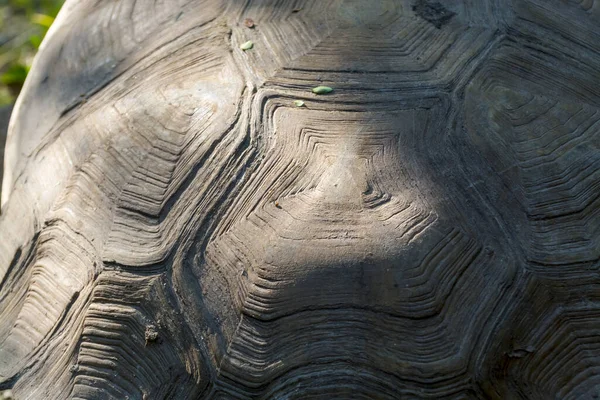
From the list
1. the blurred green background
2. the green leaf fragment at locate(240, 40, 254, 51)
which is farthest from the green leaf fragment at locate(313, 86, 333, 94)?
the blurred green background

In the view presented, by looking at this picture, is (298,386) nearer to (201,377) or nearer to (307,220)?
(201,377)

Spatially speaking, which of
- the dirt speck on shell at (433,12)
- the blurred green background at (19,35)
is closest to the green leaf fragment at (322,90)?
the dirt speck on shell at (433,12)

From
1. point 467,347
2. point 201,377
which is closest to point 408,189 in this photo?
point 467,347

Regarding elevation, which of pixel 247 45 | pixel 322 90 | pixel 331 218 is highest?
pixel 247 45

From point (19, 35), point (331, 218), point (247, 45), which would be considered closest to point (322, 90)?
point (247, 45)

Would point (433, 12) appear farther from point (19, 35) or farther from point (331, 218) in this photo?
point (19, 35)

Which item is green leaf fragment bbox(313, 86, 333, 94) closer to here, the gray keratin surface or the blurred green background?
the gray keratin surface

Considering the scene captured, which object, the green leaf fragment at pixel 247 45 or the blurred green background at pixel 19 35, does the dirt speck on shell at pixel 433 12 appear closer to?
the green leaf fragment at pixel 247 45
